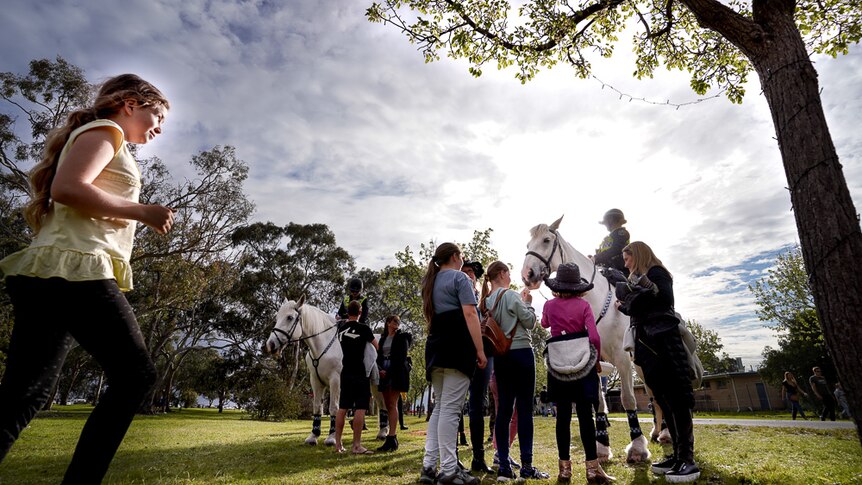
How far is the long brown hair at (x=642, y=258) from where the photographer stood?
13.8ft

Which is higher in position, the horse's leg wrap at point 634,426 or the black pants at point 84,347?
the black pants at point 84,347

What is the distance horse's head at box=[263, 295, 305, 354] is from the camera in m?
8.33

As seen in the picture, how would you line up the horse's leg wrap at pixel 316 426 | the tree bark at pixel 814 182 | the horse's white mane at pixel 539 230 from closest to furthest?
1. the tree bark at pixel 814 182
2. the horse's white mane at pixel 539 230
3. the horse's leg wrap at pixel 316 426

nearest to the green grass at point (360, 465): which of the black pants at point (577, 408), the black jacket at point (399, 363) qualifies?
the black pants at point (577, 408)

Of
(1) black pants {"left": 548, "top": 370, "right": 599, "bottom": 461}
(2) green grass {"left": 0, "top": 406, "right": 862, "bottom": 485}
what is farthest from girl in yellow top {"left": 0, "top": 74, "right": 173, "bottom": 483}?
(1) black pants {"left": 548, "top": 370, "right": 599, "bottom": 461}

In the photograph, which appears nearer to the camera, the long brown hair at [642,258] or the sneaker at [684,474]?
the sneaker at [684,474]

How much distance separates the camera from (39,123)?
15.7 m

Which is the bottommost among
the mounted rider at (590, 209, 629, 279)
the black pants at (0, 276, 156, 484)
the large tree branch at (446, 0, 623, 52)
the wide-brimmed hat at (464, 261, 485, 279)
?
the black pants at (0, 276, 156, 484)

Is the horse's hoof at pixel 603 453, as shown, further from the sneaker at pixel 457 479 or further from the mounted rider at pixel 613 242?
the mounted rider at pixel 613 242

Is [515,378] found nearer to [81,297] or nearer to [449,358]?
[449,358]

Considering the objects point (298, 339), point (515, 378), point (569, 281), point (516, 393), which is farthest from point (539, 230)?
point (298, 339)

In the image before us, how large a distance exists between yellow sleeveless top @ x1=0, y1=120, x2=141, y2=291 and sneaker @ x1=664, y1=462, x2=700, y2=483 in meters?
4.31

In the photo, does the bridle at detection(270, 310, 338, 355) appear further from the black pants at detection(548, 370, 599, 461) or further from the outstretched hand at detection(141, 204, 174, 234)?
the outstretched hand at detection(141, 204, 174, 234)

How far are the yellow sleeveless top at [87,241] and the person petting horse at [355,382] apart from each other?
16.7ft
